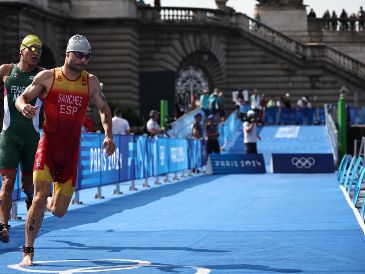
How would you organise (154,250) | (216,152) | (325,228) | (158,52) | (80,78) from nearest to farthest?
(80,78)
(154,250)
(325,228)
(216,152)
(158,52)

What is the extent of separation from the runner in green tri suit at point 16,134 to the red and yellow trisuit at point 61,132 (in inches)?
49.8

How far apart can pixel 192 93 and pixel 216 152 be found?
1330 inches

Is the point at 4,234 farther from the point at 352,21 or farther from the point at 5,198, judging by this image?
the point at 352,21

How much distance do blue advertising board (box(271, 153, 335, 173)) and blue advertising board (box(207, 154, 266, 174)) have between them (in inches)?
18.6

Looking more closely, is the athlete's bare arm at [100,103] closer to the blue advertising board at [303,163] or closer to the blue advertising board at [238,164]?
the blue advertising board at [303,163]

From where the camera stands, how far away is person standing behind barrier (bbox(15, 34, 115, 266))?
35.0 ft

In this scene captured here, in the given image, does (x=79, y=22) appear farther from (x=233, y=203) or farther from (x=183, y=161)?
(x=233, y=203)

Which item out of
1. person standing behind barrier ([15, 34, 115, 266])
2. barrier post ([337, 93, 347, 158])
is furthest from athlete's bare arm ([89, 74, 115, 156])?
barrier post ([337, 93, 347, 158])

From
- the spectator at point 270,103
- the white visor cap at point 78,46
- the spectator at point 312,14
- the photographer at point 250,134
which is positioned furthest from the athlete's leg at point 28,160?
the spectator at point 312,14

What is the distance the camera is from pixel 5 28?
172 ft

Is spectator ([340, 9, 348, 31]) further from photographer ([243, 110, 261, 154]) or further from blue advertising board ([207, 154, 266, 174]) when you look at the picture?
blue advertising board ([207, 154, 266, 174])

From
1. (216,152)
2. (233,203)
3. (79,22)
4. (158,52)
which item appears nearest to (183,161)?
(216,152)

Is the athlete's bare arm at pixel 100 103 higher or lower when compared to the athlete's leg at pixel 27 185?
higher

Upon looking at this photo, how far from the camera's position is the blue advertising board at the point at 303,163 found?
3406 cm
